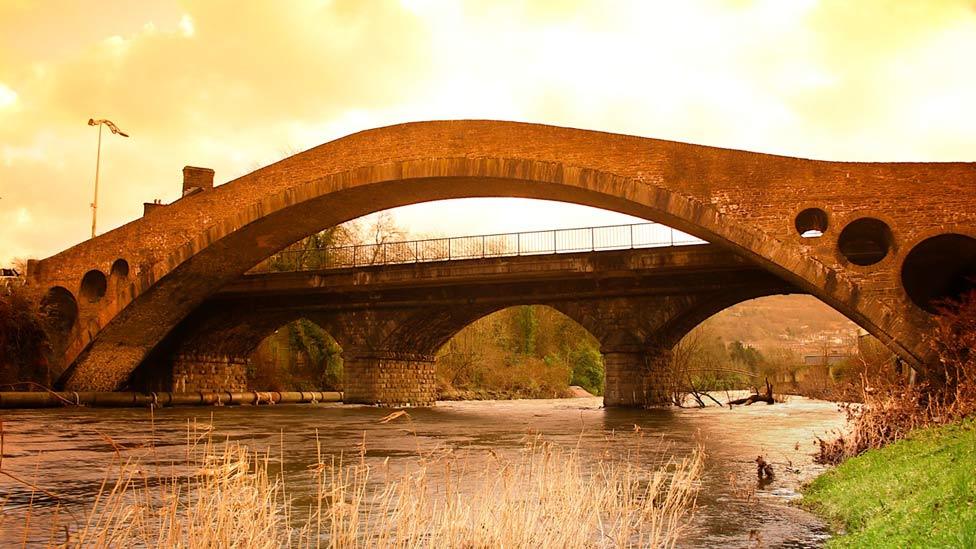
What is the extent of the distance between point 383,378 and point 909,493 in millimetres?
30468

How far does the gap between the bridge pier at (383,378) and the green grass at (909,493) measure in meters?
27.4

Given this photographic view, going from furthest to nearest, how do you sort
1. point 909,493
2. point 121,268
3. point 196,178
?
point 196,178 < point 121,268 < point 909,493

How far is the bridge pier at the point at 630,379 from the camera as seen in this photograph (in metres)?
30.6

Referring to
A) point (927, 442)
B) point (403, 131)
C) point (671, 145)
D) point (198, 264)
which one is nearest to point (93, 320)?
point (198, 264)

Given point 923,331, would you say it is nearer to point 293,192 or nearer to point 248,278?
point 293,192

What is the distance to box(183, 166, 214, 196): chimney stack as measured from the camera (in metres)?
27.5

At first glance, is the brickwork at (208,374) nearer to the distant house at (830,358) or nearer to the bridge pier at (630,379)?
the bridge pier at (630,379)

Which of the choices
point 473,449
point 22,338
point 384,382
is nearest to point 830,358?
point 384,382

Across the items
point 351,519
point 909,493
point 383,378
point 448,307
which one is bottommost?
point 909,493

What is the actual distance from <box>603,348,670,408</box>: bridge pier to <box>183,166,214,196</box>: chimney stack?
49.7 feet

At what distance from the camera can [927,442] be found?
317 inches

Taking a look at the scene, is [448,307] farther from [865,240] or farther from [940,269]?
[940,269]

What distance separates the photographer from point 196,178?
27719 millimetres

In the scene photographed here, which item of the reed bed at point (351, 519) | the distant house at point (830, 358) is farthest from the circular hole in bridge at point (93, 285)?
the distant house at point (830, 358)
